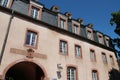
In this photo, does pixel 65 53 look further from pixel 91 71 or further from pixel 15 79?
pixel 15 79

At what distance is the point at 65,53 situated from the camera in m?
14.0

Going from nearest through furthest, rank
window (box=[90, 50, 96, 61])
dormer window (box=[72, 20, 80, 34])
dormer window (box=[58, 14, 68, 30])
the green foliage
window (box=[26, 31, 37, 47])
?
window (box=[26, 31, 37, 47]) < dormer window (box=[58, 14, 68, 30]) < window (box=[90, 50, 96, 61]) < dormer window (box=[72, 20, 80, 34]) < the green foliage

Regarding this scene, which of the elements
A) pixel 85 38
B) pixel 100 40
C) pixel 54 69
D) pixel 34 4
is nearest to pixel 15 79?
pixel 54 69

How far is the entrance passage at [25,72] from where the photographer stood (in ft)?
39.3

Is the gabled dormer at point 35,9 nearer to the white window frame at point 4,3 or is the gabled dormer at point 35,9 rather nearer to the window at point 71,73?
the white window frame at point 4,3

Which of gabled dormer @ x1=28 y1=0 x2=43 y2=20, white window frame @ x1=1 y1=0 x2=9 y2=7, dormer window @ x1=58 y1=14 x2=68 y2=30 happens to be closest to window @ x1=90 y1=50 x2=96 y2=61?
dormer window @ x1=58 y1=14 x2=68 y2=30

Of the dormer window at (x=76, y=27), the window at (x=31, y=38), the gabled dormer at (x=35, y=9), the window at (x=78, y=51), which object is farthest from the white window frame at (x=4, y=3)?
the window at (x=78, y=51)

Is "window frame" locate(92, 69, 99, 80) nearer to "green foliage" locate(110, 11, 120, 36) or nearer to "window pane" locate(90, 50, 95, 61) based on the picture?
"window pane" locate(90, 50, 95, 61)

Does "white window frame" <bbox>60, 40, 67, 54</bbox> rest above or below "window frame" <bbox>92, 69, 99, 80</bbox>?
above

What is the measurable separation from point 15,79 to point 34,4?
8604mm

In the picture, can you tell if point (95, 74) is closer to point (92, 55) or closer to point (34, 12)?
point (92, 55)

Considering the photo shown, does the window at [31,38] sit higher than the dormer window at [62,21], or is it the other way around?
the dormer window at [62,21]

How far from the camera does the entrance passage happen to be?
1198 centimetres

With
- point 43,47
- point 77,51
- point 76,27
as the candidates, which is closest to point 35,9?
point 43,47
